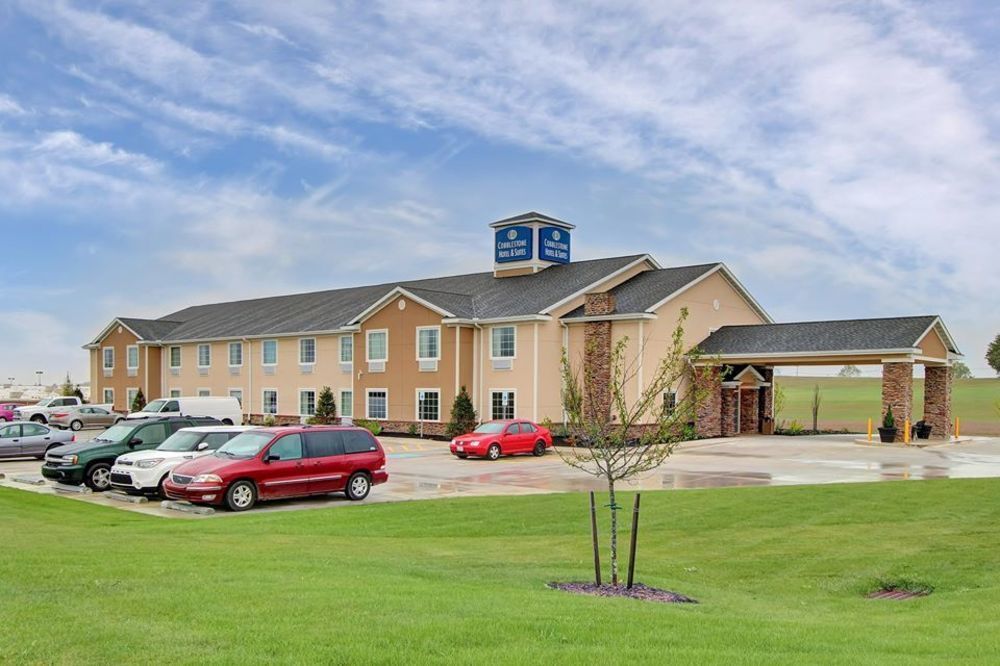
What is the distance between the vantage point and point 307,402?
47312mm

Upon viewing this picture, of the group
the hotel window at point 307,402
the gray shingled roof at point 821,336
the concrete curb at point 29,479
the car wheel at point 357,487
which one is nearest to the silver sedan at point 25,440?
the concrete curb at point 29,479

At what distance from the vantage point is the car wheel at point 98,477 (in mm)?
21141

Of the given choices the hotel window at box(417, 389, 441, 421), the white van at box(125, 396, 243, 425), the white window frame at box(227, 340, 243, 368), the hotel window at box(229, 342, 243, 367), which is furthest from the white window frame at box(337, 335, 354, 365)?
the hotel window at box(229, 342, 243, 367)

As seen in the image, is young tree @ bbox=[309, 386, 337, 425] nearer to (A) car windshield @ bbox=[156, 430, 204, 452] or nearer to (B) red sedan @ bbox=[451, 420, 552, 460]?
(B) red sedan @ bbox=[451, 420, 552, 460]

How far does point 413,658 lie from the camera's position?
604 cm

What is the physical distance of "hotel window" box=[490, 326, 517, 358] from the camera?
38.4 m

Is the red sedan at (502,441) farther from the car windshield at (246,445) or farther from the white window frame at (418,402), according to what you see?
the car windshield at (246,445)

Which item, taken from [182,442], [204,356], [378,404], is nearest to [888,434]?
[378,404]

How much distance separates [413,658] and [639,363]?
30.4 m

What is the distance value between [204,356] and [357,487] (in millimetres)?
37909

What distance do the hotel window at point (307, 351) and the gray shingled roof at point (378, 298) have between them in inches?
24.7

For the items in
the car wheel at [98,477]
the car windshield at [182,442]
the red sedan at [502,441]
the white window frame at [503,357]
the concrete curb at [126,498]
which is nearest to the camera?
the concrete curb at [126,498]

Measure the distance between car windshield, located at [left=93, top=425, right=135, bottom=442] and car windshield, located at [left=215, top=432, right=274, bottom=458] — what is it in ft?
14.7

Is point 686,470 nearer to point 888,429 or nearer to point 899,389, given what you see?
point 888,429
